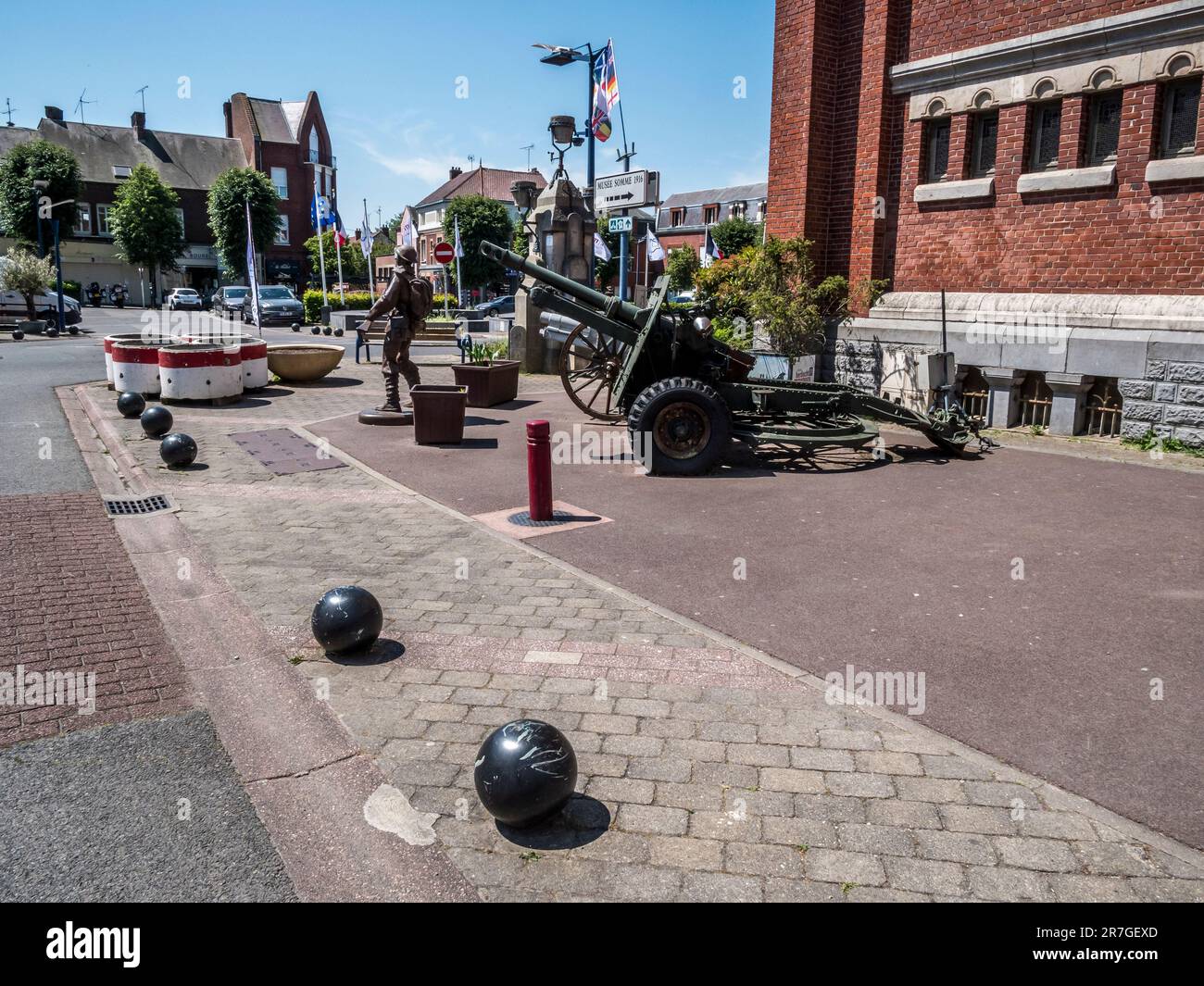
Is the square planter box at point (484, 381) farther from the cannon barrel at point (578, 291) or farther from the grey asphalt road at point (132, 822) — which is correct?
the grey asphalt road at point (132, 822)

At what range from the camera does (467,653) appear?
4.91 metres

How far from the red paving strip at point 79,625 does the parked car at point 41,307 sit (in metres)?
28.0

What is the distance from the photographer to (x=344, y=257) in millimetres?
66438

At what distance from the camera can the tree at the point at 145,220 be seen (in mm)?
56625

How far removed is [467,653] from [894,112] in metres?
12.2

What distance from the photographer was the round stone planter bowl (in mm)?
16406

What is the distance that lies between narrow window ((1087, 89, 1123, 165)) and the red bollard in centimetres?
865

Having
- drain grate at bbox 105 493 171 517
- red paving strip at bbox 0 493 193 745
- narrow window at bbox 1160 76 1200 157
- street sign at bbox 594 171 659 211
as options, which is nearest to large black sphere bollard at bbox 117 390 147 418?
drain grate at bbox 105 493 171 517

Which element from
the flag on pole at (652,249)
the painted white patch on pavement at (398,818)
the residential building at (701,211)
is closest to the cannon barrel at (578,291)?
the painted white patch on pavement at (398,818)

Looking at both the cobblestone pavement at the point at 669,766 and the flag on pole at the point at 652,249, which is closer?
the cobblestone pavement at the point at 669,766

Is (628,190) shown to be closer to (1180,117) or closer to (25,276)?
(1180,117)
